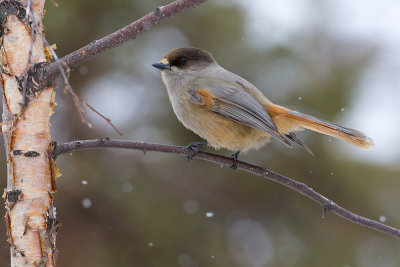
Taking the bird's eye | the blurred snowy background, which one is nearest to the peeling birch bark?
the bird's eye

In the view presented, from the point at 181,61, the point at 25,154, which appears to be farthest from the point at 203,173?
the point at 25,154

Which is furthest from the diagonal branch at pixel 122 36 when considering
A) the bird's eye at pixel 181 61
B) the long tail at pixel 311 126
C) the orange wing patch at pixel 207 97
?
the bird's eye at pixel 181 61

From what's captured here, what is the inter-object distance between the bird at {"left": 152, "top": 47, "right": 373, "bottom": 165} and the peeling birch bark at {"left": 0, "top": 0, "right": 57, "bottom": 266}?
109 cm

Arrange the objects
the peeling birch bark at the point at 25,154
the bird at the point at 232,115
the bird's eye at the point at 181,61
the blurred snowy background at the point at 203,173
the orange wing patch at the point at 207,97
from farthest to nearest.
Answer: the blurred snowy background at the point at 203,173 < the bird's eye at the point at 181,61 < the orange wing patch at the point at 207,97 < the bird at the point at 232,115 < the peeling birch bark at the point at 25,154

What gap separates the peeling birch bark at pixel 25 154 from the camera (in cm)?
210

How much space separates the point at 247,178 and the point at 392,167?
1.52 metres

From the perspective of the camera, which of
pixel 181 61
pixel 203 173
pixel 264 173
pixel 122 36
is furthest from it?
pixel 203 173

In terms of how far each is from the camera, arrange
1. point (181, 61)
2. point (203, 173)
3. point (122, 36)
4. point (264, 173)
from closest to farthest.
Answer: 1. point (122, 36)
2. point (264, 173)
3. point (181, 61)
4. point (203, 173)

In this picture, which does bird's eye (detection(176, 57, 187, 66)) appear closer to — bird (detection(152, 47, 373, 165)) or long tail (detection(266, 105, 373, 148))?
bird (detection(152, 47, 373, 165))

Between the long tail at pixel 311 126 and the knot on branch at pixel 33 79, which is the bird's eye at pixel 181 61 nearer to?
the long tail at pixel 311 126

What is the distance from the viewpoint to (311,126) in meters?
3.15

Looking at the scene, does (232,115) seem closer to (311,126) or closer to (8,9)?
(311,126)

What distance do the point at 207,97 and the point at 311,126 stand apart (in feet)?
2.21

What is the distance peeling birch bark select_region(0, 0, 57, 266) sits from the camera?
82.6 inches
